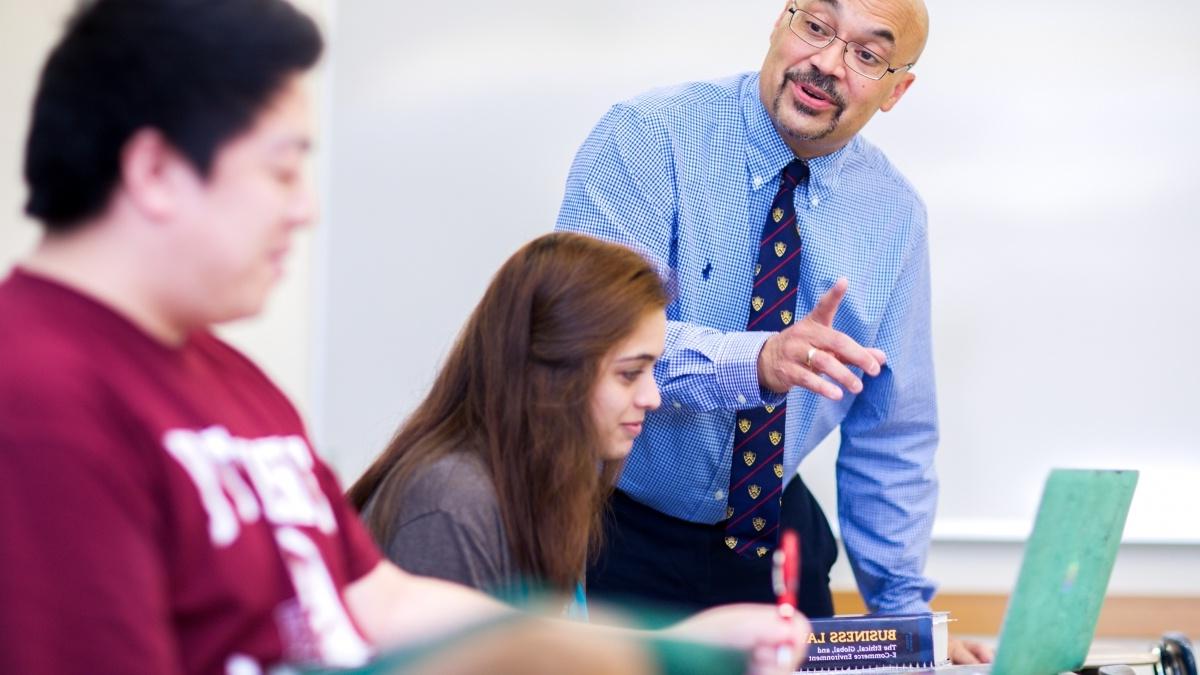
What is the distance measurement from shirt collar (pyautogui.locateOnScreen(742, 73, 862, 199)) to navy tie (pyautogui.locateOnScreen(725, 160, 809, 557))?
112 mm

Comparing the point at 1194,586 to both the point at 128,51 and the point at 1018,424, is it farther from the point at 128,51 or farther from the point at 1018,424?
the point at 128,51

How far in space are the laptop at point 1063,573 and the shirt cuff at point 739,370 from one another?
50 cm

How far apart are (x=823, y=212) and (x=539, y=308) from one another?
0.83 metres

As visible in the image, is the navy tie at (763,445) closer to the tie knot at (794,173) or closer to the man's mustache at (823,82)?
the tie knot at (794,173)

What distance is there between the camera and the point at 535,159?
2.91 meters

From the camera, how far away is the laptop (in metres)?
1.40

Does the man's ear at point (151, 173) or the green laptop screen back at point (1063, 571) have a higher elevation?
the man's ear at point (151, 173)

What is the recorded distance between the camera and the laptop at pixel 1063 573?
1.40m

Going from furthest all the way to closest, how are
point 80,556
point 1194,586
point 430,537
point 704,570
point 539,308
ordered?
point 1194,586 → point 704,570 → point 539,308 → point 430,537 → point 80,556

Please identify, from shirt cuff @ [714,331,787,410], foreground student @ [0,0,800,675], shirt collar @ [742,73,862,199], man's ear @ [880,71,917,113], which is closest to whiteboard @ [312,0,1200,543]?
man's ear @ [880,71,917,113]

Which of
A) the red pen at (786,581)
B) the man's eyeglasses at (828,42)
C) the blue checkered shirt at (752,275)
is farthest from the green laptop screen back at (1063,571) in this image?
the man's eyeglasses at (828,42)

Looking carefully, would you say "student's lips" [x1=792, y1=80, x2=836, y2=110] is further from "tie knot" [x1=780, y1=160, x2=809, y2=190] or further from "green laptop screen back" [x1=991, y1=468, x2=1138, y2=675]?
"green laptop screen back" [x1=991, y1=468, x2=1138, y2=675]

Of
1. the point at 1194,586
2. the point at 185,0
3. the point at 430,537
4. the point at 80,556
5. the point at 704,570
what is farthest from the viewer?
the point at 1194,586

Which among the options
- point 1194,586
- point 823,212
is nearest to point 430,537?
point 823,212
